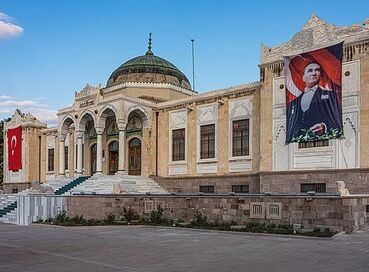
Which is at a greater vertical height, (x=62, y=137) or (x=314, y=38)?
(x=314, y=38)

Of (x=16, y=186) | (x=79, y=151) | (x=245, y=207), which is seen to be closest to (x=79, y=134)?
(x=79, y=151)

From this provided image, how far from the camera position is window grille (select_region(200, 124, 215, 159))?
25.7 m

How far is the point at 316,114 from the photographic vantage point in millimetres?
20281

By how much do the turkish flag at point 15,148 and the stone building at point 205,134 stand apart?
84 cm

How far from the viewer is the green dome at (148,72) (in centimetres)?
3281

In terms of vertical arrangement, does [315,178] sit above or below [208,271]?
above

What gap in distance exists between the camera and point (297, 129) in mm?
20812

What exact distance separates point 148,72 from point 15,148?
48.1 feet

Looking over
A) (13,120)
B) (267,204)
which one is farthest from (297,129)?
(13,120)

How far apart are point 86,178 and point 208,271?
2113 centimetres

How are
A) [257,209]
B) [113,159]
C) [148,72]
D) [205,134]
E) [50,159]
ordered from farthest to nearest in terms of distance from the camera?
[50,159], [148,72], [113,159], [205,134], [257,209]

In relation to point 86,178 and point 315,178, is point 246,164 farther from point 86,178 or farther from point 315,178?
point 86,178

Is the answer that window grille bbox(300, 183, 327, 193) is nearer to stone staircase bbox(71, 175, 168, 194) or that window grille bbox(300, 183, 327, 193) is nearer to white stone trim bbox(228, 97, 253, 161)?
white stone trim bbox(228, 97, 253, 161)

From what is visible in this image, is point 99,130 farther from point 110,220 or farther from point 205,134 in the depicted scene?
point 110,220
